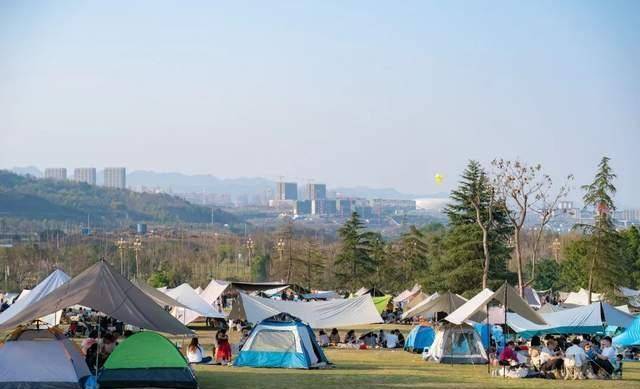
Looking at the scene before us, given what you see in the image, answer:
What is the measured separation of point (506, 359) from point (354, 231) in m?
52.2

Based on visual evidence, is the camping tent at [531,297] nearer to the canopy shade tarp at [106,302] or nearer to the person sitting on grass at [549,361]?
the person sitting on grass at [549,361]

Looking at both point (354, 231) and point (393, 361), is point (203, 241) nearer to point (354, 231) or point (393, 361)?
point (354, 231)

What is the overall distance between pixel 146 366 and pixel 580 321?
14.3 metres

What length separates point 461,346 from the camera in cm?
2427

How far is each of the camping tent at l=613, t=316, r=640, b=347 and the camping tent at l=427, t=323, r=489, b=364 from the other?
426 centimetres

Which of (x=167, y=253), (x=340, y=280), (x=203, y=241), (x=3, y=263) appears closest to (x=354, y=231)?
(x=340, y=280)

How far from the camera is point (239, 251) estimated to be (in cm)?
12588

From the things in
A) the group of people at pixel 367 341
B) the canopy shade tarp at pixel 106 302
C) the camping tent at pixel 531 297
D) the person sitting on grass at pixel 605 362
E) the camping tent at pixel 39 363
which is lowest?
the camping tent at pixel 531 297

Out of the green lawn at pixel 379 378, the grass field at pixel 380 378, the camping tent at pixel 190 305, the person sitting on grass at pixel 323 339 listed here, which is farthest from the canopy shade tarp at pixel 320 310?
the camping tent at pixel 190 305

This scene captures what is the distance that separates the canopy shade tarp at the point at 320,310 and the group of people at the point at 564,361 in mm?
8243

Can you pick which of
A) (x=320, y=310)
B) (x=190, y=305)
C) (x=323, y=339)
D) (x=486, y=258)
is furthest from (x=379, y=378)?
(x=486, y=258)

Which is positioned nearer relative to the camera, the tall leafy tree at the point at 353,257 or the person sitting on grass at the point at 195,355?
the person sitting on grass at the point at 195,355

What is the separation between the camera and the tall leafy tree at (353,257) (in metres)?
73.2

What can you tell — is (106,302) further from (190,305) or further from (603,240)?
(603,240)
